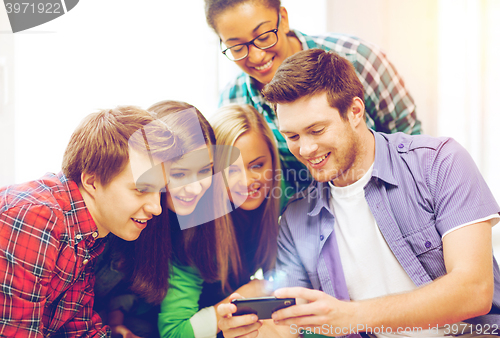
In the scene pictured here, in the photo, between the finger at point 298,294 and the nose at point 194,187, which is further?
the nose at point 194,187

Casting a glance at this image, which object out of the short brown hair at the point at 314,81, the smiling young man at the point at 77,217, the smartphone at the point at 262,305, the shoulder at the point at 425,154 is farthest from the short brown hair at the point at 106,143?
the shoulder at the point at 425,154

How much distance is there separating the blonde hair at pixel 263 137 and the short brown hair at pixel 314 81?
0.19m

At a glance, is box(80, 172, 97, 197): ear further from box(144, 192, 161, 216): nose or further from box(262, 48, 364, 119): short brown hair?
box(262, 48, 364, 119): short brown hair

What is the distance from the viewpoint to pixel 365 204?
132 centimetres

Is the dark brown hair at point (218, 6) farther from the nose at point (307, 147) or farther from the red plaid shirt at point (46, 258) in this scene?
the red plaid shirt at point (46, 258)

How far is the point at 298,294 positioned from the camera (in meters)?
1.14

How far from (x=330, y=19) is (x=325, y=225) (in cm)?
82

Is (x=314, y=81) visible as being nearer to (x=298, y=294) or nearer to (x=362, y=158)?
(x=362, y=158)

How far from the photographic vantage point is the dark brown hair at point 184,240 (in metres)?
1.33

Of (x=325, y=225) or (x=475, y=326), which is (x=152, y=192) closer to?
(x=325, y=225)

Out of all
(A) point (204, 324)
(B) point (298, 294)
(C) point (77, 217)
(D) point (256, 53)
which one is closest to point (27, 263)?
(C) point (77, 217)

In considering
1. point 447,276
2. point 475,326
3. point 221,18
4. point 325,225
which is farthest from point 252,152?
point 475,326

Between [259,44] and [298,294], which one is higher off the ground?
[259,44]

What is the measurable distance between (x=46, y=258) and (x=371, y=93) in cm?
121
